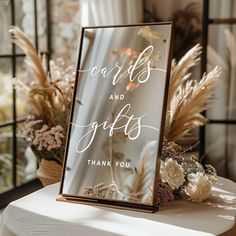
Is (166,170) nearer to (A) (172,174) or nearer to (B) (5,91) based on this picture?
(A) (172,174)

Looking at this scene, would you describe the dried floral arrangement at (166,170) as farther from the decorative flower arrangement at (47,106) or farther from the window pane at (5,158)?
the window pane at (5,158)

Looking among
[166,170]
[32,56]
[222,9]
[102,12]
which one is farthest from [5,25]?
[166,170]

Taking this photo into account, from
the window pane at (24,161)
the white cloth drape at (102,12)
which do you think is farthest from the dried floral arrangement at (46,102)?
the window pane at (24,161)

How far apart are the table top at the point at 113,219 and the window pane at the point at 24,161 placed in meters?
1.87

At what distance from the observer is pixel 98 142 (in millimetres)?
1685

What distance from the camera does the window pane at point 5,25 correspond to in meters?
3.36

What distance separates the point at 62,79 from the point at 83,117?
106 cm

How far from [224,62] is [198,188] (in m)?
1.98

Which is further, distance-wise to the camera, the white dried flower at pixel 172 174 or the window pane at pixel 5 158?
the window pane at pixel 5 158

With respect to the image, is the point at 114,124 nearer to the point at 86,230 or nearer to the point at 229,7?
the point at 86,230

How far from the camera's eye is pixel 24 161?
3637 mm

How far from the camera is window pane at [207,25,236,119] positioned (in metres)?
3.47

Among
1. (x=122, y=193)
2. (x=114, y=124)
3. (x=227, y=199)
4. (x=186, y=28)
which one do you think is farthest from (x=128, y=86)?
(x=186, y=28)

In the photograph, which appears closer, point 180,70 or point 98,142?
point 98,142
